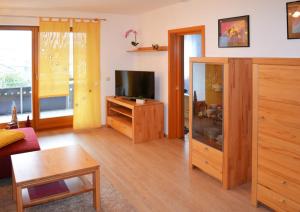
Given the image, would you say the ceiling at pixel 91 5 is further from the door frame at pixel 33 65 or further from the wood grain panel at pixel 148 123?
the wood grain panel at pixel 148 123

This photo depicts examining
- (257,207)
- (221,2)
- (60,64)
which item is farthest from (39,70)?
(257,207)

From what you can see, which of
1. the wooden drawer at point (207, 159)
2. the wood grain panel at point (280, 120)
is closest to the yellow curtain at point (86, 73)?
the wooden drawer at point (207, 159)

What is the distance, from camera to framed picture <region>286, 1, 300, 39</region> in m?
2.91

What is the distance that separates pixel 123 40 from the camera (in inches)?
243

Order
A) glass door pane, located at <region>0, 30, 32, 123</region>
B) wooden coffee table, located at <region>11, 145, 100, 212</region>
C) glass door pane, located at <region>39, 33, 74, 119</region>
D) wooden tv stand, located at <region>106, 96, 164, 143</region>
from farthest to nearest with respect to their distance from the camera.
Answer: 1. glass door pane, located at <region>39, 33, 74, 119</region>
2. glass door pane, located at <region>0, 30, 32, 123</region>
3. wooden tv stand, located at <region>106, 96, 164, 143</region>
4. wooden coffee table, located at <region>11, 145, 100, 212</region>

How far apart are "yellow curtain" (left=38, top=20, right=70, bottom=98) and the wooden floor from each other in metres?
0.96

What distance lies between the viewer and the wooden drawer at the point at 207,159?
3.33 metres

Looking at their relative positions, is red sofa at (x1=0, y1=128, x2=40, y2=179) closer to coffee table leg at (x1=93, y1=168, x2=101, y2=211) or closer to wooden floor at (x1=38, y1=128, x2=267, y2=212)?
wooden floor at (x1=38, y1=128, x2=267, y2=212)

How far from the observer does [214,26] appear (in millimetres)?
4051

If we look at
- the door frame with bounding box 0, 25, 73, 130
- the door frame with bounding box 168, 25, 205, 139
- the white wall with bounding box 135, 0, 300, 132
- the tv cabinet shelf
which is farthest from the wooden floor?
the white wall with bounding box 135, 0, 300, 132

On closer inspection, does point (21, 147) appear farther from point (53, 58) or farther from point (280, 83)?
point (280, 83)

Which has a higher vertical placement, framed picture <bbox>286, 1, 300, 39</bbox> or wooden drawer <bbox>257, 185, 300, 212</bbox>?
framed picture <bbox>286, 1, 300, 39</bbox>

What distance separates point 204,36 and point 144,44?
192cm

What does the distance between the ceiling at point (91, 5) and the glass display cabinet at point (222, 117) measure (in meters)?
1.76
